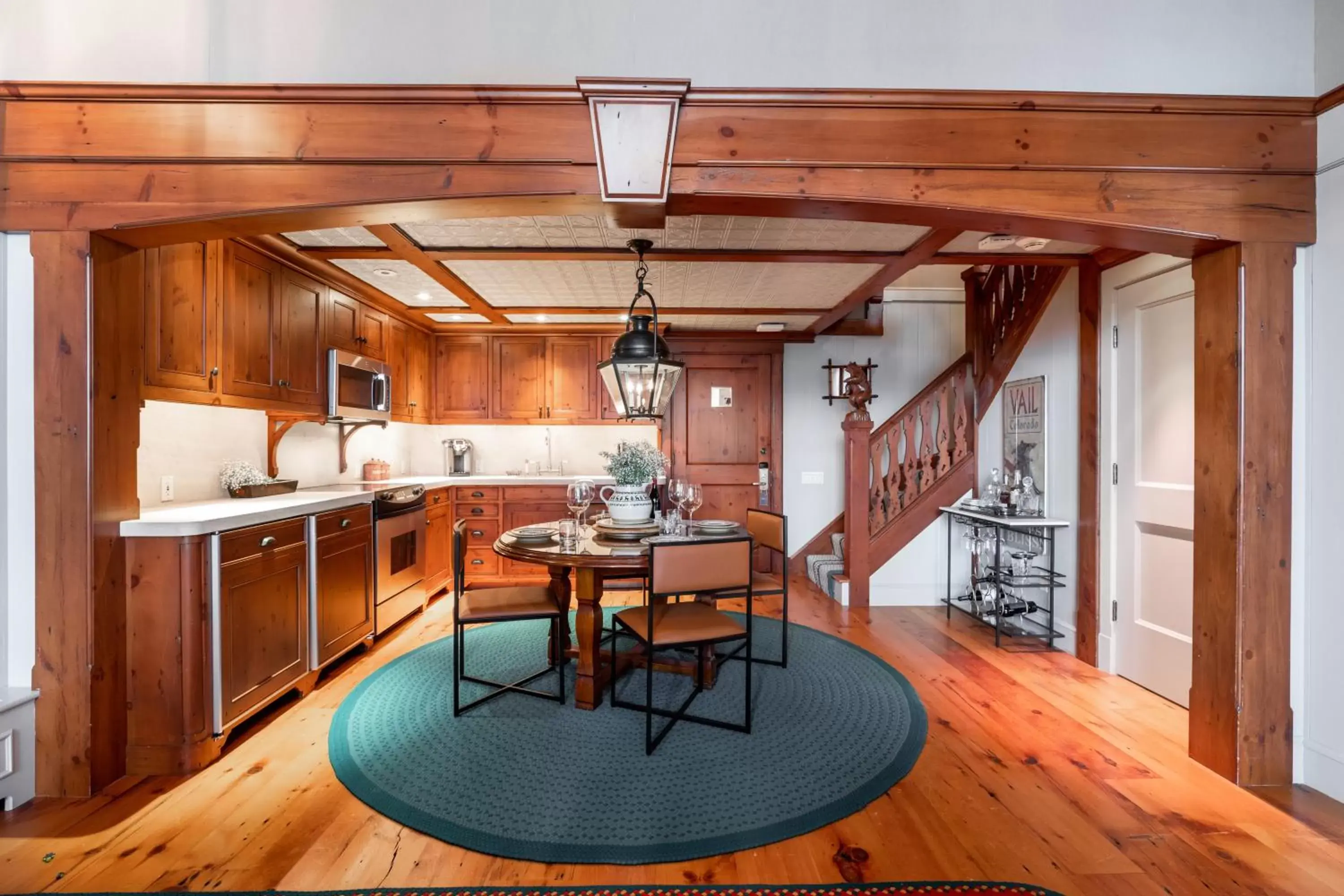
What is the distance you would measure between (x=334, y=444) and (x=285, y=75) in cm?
295

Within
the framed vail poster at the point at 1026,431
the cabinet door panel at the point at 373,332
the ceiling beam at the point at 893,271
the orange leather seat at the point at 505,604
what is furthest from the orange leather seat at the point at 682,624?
the cabinet door panel at the point at 373,332

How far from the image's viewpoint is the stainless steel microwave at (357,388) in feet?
12.8

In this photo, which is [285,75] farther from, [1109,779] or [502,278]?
[1109,779]

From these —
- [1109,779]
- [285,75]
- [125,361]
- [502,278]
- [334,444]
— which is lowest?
[1109,779]

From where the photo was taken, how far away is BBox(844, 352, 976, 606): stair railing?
467cm

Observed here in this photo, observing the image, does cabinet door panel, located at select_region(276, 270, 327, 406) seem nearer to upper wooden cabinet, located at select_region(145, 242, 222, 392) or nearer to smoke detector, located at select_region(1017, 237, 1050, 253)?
upper wooden cabinet, located at select_region(145, 242, 222, 392)

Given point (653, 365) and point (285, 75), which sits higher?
point (285, 75)

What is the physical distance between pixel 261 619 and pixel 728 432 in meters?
4.13

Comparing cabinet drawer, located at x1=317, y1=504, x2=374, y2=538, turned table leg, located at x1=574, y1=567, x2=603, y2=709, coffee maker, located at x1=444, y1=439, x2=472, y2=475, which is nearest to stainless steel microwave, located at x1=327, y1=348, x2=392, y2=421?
cabinet drawer, located at x1=317, y1=504, x2=374, y2=538

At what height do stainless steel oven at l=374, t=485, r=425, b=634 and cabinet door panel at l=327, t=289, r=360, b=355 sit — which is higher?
cabinet door panel at l=327, t=289, r=360, b=355

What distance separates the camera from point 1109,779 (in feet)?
7.36

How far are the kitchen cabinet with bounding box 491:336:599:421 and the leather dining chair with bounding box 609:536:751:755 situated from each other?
10.5 feet

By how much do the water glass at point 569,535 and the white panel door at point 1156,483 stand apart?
2976 millimetres

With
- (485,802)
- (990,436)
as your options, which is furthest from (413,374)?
(990,436)
